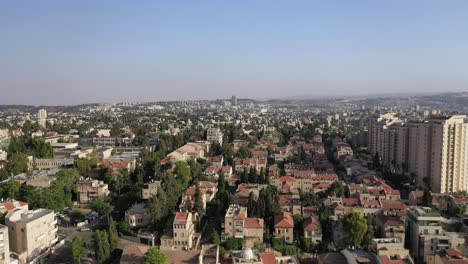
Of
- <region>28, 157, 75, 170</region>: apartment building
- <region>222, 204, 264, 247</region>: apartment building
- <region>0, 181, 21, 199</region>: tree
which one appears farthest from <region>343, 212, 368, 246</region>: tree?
<region>28, 157, 75, 170</region>: apartment building

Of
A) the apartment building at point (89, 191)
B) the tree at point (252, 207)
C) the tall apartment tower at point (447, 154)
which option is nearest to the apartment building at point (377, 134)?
the tall apartment tower at point (447, 154)

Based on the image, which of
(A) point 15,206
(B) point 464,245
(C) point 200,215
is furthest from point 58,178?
(B) point 464,245

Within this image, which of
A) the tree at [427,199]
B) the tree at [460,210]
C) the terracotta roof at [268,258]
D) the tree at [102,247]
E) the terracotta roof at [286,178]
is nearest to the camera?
the terracotta roof at [268,258]

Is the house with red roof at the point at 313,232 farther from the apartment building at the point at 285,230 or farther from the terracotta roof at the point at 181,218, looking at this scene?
the terracotta roof at the point at 181,218

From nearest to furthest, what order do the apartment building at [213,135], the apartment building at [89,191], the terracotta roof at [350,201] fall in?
the terracotta roof at [350,201], the apartment building at [89,191], the apartment building at [213,135]

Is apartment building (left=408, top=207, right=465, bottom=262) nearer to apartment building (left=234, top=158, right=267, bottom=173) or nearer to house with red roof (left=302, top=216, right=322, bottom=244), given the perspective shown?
house with red roof (left=302, top=216, right=322, bottom=244)

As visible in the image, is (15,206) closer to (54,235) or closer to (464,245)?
(54,235)

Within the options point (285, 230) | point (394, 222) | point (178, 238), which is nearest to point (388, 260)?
point (394, 222)
